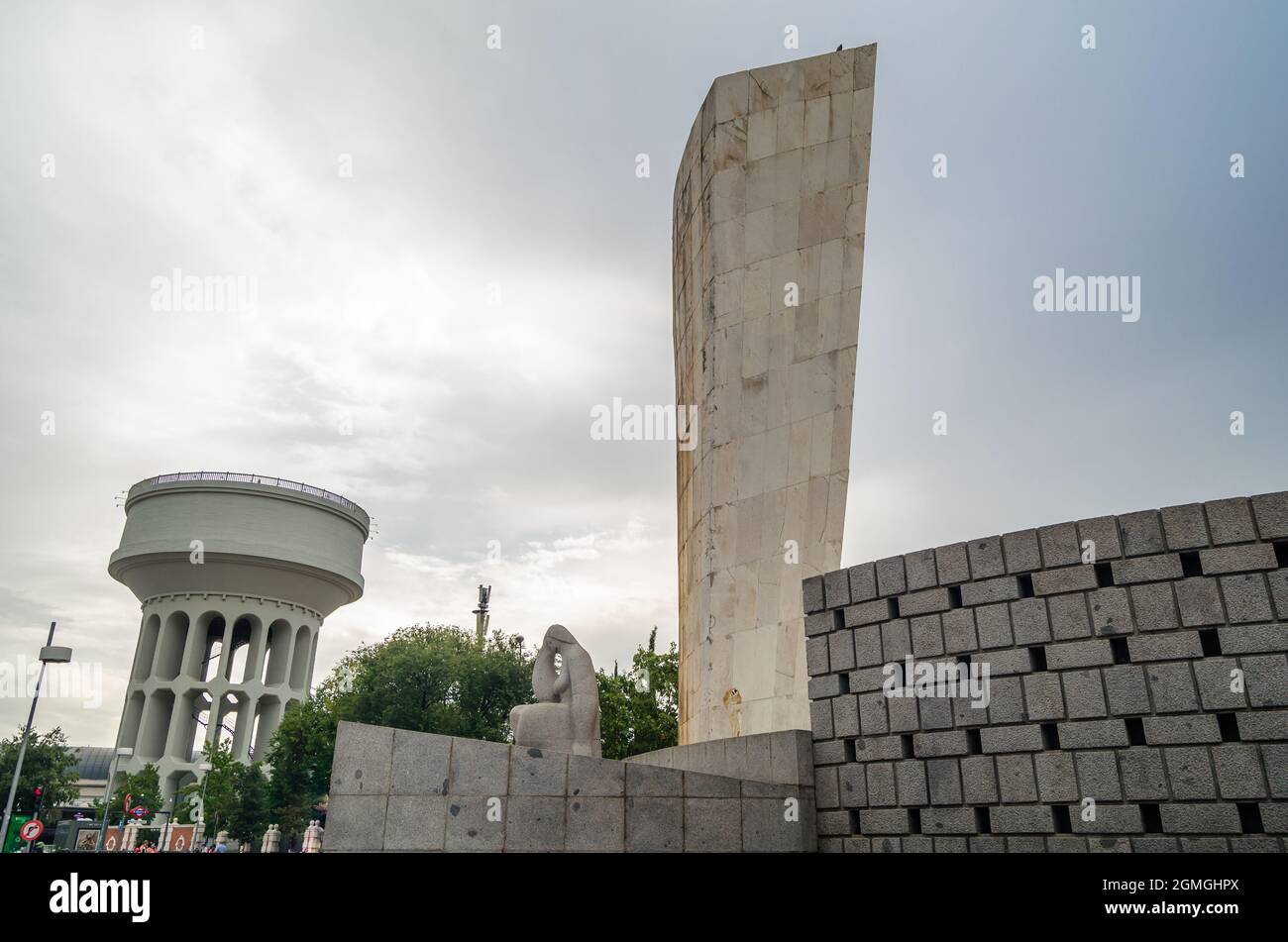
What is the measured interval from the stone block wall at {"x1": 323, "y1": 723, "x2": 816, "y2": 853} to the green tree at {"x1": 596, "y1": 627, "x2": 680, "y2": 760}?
29.8m

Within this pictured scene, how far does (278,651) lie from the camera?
54375 mm

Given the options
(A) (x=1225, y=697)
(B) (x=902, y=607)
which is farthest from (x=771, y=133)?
(A) (x=1225, y=697)

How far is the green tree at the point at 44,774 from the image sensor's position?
56094mm

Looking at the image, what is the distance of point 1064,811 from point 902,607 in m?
2.95

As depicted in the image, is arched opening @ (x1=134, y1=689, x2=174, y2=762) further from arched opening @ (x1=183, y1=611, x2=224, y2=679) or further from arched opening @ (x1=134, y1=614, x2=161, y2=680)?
arched opening @ (x1=183, y1=611, x2=224, y2=679)

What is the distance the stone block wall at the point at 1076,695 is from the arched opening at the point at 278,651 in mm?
49898

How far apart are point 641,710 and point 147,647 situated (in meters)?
33.3

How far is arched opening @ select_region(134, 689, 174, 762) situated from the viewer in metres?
52.4

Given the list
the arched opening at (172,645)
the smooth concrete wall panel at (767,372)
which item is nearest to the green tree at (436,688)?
the arched opening at (172,645)

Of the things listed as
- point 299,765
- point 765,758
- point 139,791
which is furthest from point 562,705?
point 139,791

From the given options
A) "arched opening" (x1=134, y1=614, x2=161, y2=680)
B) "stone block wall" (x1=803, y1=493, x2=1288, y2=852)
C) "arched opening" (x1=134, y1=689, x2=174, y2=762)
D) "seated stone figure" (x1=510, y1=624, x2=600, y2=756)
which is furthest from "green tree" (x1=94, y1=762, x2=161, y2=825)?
"stone block wall" (x1=803, y1=493, x2=1288, y2=852)

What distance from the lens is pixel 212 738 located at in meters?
52.0

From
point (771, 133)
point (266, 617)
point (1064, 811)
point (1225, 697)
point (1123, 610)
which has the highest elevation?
point (771, 133)
